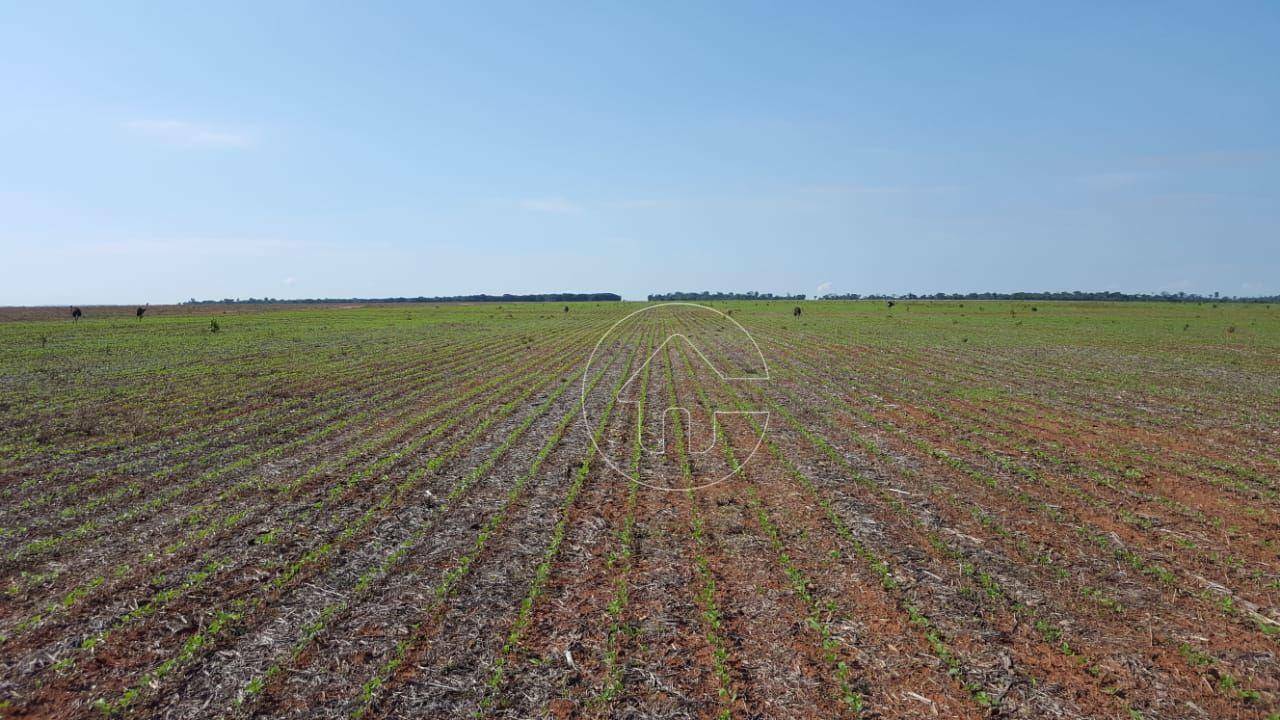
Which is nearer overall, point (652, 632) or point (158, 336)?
point (652, 632)

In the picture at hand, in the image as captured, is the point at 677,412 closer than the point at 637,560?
No

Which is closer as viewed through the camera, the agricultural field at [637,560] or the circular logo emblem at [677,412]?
the agricultural field at [637,560]

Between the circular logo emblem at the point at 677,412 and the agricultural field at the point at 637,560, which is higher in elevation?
the circular logo emblem at the point at 677,412

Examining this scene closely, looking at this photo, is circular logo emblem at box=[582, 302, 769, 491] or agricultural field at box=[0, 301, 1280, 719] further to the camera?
circular logo emblem at box=[582, 302, 769, 491]

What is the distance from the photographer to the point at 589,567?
8.10 meters

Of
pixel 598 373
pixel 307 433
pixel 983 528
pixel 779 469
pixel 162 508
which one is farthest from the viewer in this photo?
pixel 598 373

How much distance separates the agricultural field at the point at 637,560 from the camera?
5.71 metres

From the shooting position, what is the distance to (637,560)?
832cm

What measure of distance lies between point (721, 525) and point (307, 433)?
11288 mm

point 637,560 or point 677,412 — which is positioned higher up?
point 677,412

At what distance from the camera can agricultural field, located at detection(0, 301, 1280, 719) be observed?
18.7 ft

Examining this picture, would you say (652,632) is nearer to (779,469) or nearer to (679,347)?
(779,469)

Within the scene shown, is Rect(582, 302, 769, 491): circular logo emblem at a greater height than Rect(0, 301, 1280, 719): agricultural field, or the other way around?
Rect(582, 302, 769, 491): circular logo emblem

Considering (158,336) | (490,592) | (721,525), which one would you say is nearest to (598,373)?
(721,525)
